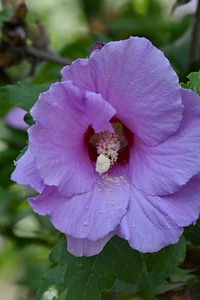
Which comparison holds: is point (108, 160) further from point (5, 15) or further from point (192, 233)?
point (5, 15)

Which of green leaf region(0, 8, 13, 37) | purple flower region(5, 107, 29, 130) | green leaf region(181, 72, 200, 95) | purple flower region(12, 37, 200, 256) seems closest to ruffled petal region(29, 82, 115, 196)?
purple flower region(12, 37, 200, 256)

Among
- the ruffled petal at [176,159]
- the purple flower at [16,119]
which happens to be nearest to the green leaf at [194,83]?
the ruffled petal at [176,159]

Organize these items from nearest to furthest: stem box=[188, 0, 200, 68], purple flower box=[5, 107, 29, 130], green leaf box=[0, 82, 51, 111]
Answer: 1. green leaf box=[0, 82, 51, 111]
2. stem box=[188, 0, 200, 68]
3. purple flower box=[5, 107, 29, 130]

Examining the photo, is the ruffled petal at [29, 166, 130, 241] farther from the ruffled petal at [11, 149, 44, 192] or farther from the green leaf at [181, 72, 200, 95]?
the green leaf at [181, 72, 200, 95]

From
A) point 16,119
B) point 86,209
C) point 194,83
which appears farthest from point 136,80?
point 16,119

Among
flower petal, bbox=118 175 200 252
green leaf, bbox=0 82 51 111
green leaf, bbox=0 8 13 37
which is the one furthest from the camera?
green leaf, bbox=0 8 13 37

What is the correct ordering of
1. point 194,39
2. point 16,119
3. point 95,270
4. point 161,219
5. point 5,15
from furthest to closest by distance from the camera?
point 16,119
point 194,39
point 5,15
point 95,270
point 161,219

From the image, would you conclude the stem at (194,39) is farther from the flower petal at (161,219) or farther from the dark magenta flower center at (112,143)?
the flower petal at (161,219)
